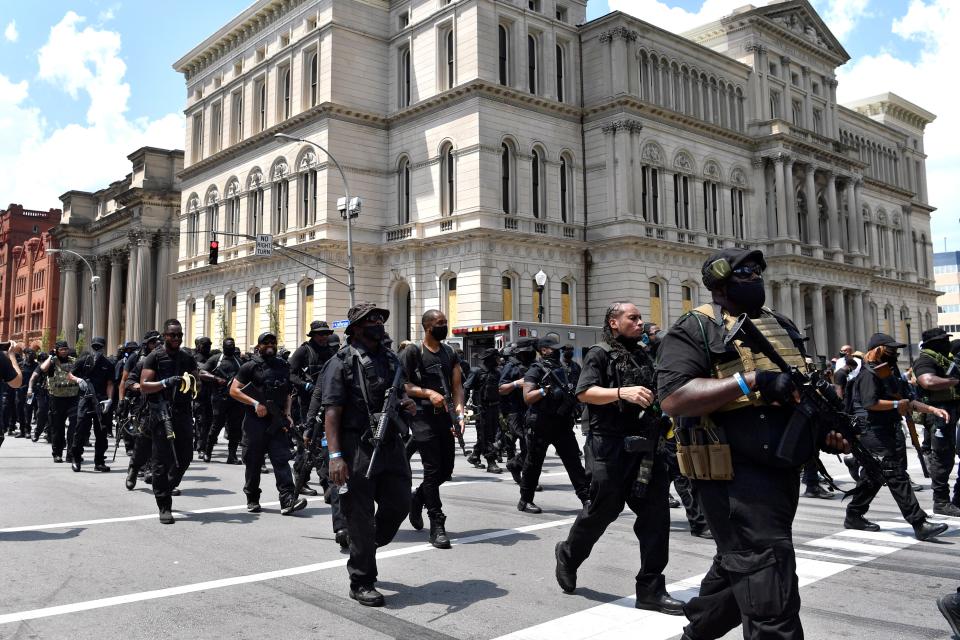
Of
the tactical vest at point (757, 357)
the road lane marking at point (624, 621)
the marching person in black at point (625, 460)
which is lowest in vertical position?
the road lane marking at point (624, 621)

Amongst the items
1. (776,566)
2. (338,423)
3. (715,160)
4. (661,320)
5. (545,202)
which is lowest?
(776,566)

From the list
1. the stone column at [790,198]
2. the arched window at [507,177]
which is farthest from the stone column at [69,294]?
the stone column at [790,198]

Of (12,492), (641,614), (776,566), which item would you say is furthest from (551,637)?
(12,492)

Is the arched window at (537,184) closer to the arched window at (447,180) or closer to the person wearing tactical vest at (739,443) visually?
the arched window at (447,180)

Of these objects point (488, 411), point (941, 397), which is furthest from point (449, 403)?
point (488, 411)

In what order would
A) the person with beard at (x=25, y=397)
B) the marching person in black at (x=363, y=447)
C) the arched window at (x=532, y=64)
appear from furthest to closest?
the arched window at (x=532, y=64), the person with beard at (x=25, y=397), the marching person in black at (x=363, y=447)

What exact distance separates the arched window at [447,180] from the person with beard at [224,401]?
20.1 metres

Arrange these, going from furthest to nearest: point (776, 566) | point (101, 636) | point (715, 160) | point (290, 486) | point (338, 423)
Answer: point (715, 160) → point (290, 486) → point (338, 423) → point (101, 636) → point (776, 566)

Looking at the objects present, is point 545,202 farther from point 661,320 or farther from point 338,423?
point 338,423

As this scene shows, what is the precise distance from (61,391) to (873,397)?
12705mm

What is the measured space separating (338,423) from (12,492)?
7.43m

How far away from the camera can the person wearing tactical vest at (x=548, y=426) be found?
8242 millimetres

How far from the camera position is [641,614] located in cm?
500

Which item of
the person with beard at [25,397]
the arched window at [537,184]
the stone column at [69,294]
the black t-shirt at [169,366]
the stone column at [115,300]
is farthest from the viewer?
the stone column at [69,294]
